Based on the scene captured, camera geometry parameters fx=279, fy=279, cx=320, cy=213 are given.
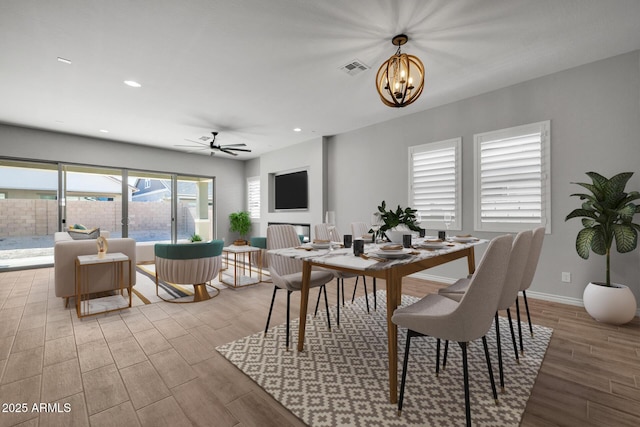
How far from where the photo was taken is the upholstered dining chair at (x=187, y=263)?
321cm

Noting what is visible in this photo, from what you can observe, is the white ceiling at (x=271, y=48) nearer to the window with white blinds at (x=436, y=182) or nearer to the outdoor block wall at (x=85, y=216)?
the window with white blinds at (x=436, y=182)

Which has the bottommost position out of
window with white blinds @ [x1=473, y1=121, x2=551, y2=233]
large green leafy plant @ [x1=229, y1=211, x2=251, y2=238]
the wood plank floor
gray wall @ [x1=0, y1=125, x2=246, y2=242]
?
the wood plank floor

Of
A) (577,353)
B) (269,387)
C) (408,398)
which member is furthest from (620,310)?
(269,387)

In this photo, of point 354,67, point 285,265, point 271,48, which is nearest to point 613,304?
point 285,265

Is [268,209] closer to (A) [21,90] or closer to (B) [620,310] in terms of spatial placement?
(A) [21,90]

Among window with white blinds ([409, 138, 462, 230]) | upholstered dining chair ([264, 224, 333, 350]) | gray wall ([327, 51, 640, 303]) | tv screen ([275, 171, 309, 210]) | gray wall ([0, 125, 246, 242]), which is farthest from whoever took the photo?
tv screen ([275, 171, 309, 210])

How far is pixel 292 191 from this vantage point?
668cm

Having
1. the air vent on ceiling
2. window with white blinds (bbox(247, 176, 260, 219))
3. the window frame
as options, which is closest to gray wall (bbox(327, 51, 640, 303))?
the air vent on ceiling

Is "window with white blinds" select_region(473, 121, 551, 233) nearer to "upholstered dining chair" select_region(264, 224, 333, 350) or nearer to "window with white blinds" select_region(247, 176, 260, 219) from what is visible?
"upholstered dining chair" select_region(264, 224, 333, 350)

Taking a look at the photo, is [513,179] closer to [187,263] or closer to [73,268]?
[187,263]

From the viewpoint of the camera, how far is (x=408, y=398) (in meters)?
1.58

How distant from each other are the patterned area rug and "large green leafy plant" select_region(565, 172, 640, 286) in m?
0.98

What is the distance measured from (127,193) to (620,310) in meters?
8.26

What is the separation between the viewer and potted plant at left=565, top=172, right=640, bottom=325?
2.49 m
